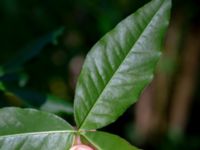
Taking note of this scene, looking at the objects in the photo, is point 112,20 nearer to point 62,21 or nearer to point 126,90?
point 62,21

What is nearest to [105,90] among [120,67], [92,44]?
[120,67]

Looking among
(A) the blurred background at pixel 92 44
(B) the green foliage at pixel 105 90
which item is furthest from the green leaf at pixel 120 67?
(A) the blurred background at pixel 92 44

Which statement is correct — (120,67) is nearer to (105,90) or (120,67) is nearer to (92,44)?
(105,90)

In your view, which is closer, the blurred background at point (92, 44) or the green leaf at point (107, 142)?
the green leaf at point (107, 142)

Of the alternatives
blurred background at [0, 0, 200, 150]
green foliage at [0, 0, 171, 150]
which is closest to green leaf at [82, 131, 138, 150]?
green foliage at [0, 0, 171, 150]

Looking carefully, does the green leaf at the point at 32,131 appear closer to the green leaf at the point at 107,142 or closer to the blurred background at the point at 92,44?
the green leaf at the point at 107,142

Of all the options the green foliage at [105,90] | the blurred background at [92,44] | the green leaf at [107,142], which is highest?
the green foliage at [105,90]

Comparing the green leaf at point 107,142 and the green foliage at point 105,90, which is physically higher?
the green foliage at point 105,90
